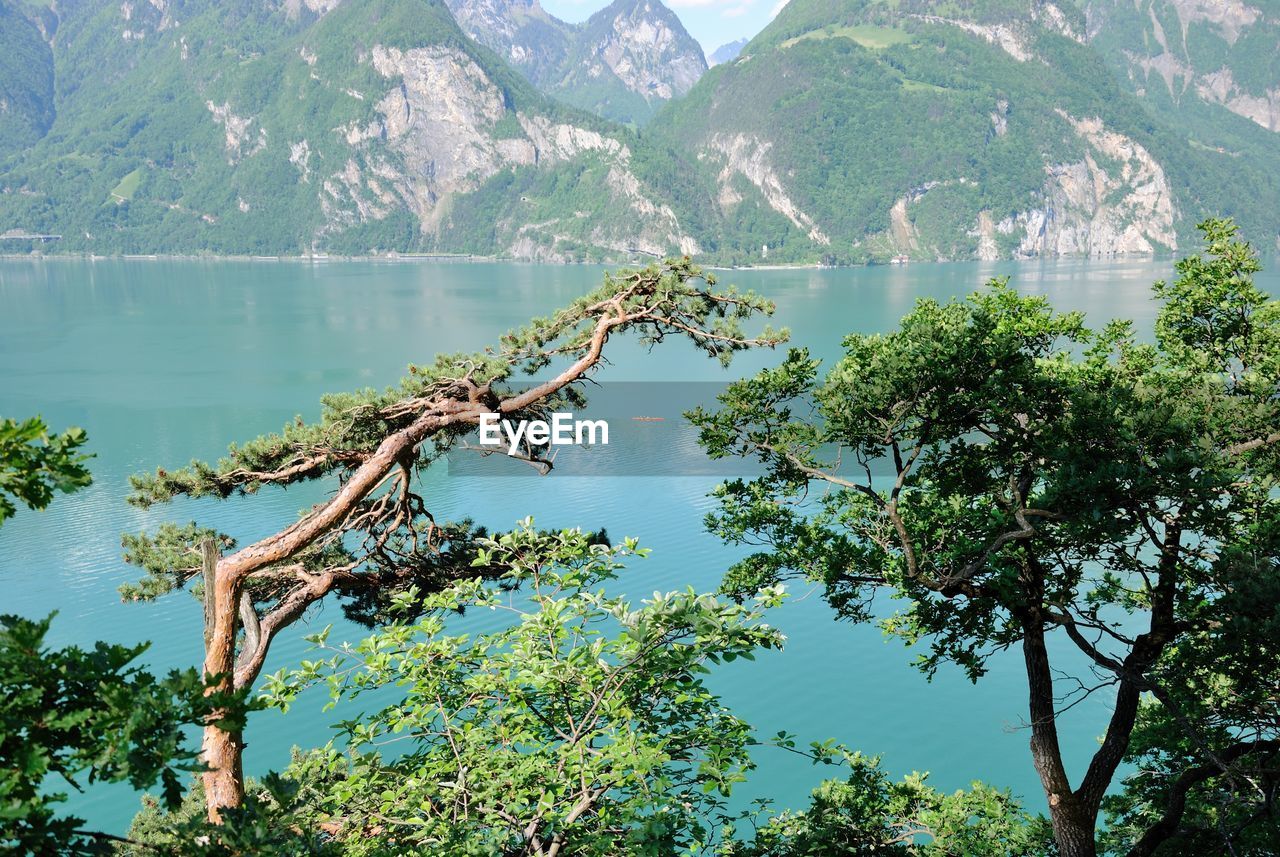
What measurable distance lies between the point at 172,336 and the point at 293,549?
56.7 metres

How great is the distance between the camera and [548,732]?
4.49 m

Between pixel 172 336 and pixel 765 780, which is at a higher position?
pixel 172 336

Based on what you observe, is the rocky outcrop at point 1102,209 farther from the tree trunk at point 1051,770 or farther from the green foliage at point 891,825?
the tree trunk at point 1051,770

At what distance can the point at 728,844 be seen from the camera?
5.74 m

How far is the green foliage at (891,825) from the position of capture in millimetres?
6188

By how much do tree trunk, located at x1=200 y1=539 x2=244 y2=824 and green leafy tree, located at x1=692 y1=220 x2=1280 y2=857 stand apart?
369 centimetres

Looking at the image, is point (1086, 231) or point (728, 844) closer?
point (728, 844)

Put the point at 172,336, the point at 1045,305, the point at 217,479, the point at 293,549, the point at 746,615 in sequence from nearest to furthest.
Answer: the point at 746,615 → the point at 293,549 → the point at 1045,305 → the point at 217,479 → the point at 172,336

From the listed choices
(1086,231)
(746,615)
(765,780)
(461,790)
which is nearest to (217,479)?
(461,790)

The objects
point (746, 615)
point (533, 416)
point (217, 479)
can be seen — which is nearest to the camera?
point (746, 615)

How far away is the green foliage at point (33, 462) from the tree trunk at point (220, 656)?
10.8 feet

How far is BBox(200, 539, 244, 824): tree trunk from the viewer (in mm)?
5371

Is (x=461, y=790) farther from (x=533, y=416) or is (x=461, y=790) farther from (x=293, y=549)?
(x=533, y=416)

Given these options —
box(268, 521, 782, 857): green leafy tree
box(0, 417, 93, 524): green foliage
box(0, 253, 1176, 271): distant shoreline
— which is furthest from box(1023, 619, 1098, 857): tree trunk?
box(0, 253, 1176, 271): distant shoreline
